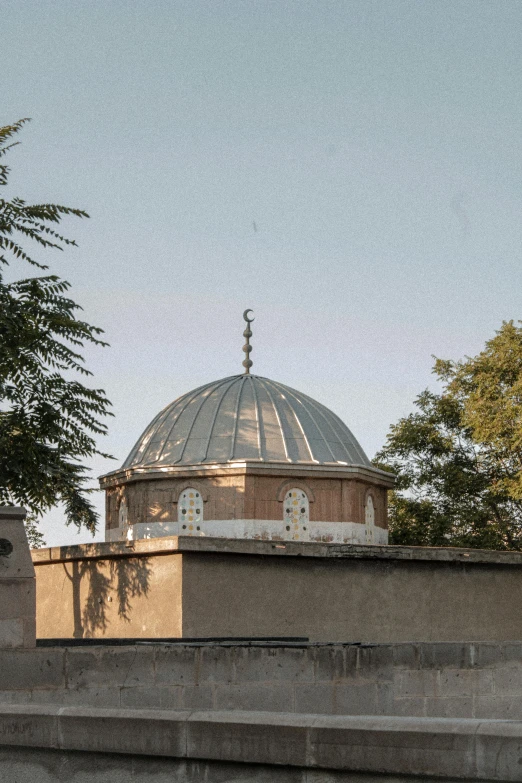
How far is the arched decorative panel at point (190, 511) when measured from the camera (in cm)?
2388

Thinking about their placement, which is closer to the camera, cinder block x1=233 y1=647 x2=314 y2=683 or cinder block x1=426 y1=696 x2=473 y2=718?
cinder block x1=233 y1=647 x2=314 y2=683

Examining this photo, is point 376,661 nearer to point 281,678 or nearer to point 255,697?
point 281,678

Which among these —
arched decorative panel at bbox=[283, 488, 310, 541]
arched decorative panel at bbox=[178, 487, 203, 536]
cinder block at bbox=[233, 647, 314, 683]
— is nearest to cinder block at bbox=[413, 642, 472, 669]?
cinder block at bbox=[233, 647, 314, 683]

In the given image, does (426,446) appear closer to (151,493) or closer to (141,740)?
(151,493)

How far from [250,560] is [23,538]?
7323mm

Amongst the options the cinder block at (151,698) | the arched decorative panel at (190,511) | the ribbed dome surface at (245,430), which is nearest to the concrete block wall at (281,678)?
the cinder block at (151,698)

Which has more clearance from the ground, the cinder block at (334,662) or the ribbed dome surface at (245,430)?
the ribbed dome surface at (245,430)

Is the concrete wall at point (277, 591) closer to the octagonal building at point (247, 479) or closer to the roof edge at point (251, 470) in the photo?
the octagonal building at point (247, 479)

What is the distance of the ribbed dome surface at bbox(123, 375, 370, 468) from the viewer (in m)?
24.7

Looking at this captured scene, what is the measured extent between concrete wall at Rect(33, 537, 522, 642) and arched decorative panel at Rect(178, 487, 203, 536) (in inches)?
236

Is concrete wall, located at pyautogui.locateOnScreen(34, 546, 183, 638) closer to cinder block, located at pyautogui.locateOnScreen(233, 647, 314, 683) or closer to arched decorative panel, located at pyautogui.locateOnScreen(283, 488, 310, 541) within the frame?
cinder block, located at pyautogui.locateOnScreen(233, 647, 314, 683)

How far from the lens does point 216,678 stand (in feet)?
29.6

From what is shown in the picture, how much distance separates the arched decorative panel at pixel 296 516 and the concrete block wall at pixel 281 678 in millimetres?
12717

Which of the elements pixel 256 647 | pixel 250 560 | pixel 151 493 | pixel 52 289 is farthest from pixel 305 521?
pixel 256 647
